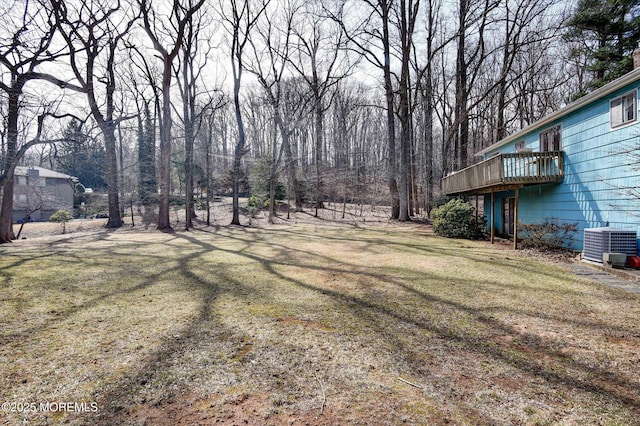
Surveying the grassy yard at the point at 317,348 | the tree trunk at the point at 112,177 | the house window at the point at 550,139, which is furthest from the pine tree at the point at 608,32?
the tree trunk at the point at 112,177

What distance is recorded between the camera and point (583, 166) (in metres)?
8.83

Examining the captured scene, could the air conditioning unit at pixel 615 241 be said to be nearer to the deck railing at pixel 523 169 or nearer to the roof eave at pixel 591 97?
the deck railing at pixel 523 169

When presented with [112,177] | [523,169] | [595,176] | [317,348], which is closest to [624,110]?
[595,176]

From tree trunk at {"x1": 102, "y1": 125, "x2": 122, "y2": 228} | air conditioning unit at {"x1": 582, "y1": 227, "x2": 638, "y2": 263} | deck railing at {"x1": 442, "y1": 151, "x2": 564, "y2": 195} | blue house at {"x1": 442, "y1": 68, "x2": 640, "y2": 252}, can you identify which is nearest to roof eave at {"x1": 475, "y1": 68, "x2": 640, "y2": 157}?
blue house at {"x1": 442, "y1": 68, "x2": 640, "y2": 252}

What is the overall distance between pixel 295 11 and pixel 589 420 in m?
23.6

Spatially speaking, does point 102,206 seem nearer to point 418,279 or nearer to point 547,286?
point 418,279

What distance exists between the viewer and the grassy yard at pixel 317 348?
2.22 meters

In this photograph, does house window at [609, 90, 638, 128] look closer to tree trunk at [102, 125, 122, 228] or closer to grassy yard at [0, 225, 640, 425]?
grassy yard at [0, 225, 640, 425]

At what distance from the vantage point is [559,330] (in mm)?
3633

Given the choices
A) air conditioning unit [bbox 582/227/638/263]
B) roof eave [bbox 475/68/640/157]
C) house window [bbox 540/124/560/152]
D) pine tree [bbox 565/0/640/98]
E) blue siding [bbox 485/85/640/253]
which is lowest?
air conditioning unit [bbox 582/227/638/263]

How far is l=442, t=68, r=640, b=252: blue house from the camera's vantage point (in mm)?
7281

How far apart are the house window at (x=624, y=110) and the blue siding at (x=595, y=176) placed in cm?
14

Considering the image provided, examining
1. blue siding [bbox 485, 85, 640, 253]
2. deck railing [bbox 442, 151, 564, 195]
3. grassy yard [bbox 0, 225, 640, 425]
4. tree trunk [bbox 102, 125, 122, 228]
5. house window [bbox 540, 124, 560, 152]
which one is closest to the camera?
grassy yard [bbox 0, 225, 640, 425]

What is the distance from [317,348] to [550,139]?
38.4ft
